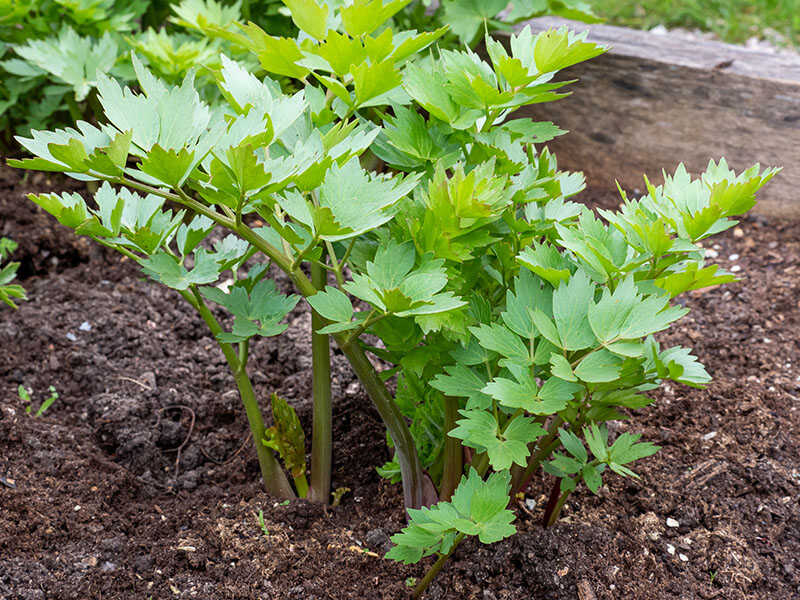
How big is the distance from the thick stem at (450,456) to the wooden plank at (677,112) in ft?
5.72

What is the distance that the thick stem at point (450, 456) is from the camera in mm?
1312

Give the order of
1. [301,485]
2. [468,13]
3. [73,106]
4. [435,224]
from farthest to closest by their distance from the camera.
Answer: [73,106], [468,13], [301,485], [435,224]

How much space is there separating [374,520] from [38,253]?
5.06 ft

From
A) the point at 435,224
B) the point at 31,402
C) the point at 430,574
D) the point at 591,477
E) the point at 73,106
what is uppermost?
the point at 435,224

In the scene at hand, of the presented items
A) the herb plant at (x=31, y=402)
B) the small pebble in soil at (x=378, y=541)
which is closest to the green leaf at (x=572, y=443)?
the small pebble in soil at (x=378, y=541)

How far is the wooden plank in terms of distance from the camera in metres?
2.56

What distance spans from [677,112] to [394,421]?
1865 mm

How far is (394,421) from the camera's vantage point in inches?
51.3

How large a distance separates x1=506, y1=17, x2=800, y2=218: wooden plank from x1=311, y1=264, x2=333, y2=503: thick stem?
5.54 ft

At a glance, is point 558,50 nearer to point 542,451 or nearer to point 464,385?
point 464,385

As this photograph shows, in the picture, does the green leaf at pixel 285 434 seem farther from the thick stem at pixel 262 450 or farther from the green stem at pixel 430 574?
the green stem at pixel 430 574

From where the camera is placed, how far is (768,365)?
1.96 metres

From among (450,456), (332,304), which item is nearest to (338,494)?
(450,456)

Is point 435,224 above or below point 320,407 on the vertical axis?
above
